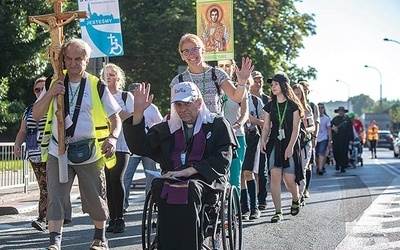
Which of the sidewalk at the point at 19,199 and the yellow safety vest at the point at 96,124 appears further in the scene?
the sidewalk at the point at 19,199

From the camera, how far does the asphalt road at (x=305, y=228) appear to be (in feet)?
25.6

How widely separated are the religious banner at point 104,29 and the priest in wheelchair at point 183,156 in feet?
18.2

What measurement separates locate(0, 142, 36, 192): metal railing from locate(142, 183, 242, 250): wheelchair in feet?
24.3

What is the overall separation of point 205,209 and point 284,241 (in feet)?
7.63

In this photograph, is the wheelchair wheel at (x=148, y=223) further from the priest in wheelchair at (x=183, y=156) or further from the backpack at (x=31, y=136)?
the backpack at (x=31, y=136)

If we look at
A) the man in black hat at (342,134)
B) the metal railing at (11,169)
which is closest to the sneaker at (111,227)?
the metal railing at (11,169)

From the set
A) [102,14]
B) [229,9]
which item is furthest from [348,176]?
[102,14]

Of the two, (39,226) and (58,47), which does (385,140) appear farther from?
(58,47)

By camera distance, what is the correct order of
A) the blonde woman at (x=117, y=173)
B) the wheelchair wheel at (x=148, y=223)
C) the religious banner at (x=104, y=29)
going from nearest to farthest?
the wheelchair wheel at (x=148, y=223), the blonde woman at (x=117, y=173), the religious banner at (x=104, y=29)

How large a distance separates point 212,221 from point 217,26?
352 inches

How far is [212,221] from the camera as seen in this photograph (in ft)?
19.3

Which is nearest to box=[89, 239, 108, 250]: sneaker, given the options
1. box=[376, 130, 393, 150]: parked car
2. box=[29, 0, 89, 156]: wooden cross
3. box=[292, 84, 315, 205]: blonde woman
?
box=[29, 0, 89, 156]: wooden cross

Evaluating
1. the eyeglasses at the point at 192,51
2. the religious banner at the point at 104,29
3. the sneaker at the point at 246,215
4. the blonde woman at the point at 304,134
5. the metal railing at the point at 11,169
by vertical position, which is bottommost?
the sneaker at the point at 246,215

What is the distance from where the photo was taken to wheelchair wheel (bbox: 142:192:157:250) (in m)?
5.70
